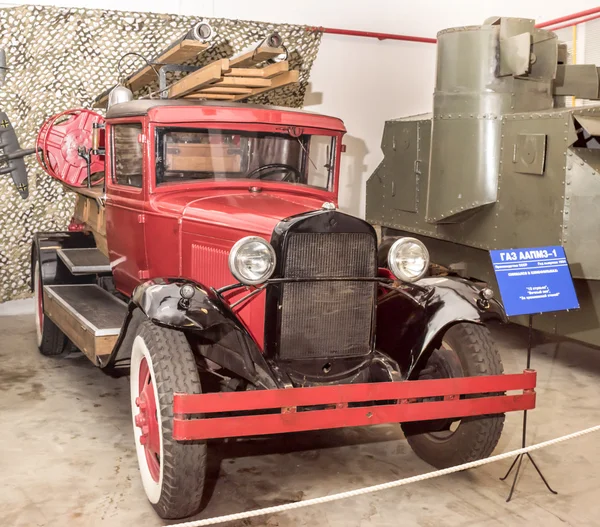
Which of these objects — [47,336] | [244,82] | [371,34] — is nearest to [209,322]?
[244,82]

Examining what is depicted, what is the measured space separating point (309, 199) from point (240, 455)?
125 cm

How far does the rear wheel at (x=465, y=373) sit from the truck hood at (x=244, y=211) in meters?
0.84

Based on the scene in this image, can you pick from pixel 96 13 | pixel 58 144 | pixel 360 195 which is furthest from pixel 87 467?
pixel 360 195

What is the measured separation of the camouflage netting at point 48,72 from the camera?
572cm

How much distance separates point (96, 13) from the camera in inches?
232

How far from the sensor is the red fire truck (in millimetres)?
2594

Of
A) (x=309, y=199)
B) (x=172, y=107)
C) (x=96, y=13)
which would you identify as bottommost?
(x=309, y=199)

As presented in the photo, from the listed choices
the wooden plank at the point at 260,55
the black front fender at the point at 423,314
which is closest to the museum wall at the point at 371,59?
the wooden plank at the point at 260,55

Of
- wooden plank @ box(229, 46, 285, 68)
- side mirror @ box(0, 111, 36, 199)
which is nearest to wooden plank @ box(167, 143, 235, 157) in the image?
wooden plank @ box(229, 46, 285, 68)

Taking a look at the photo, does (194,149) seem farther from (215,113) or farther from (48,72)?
(48,72)

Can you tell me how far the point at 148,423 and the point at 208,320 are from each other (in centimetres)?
49

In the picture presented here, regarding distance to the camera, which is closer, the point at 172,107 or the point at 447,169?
the point at 172,107

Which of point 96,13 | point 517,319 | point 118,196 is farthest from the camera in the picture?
point 96,13

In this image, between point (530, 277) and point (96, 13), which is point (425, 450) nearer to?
point (530, 277)
